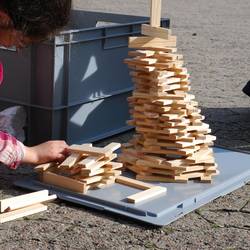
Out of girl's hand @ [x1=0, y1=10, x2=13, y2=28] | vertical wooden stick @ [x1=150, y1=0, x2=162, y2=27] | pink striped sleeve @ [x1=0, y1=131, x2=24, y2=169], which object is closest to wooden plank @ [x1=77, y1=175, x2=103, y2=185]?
pink striped sleeve @ [x1=0, y1=131, x2=24, y2=169]

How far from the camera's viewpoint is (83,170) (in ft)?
11.3

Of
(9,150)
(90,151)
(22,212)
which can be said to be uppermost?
(9,150)

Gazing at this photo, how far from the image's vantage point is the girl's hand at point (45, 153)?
314 centimetres

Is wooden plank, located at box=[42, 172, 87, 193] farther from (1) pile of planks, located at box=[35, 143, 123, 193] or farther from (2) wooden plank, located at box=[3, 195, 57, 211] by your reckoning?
(2) wooden plank, located at box=[3, 195, 57, 211]

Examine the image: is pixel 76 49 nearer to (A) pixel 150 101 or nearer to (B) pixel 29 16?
(A) pixel 150 101

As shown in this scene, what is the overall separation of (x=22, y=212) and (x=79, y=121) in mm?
1212

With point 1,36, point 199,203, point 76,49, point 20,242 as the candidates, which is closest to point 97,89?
point 76,49

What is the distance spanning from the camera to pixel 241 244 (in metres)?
3.08

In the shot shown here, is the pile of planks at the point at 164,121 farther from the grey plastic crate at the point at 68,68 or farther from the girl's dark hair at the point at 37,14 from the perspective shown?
the girl's dark hair at the point at 37,14

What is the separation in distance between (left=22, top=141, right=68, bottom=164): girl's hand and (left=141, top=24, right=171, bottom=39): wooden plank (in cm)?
83

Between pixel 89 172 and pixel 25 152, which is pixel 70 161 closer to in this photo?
pixel 89 172

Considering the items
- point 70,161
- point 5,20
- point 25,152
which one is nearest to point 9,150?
point 25,152

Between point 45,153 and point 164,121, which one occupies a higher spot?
point 164,121

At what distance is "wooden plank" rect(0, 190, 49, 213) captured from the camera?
325cm
